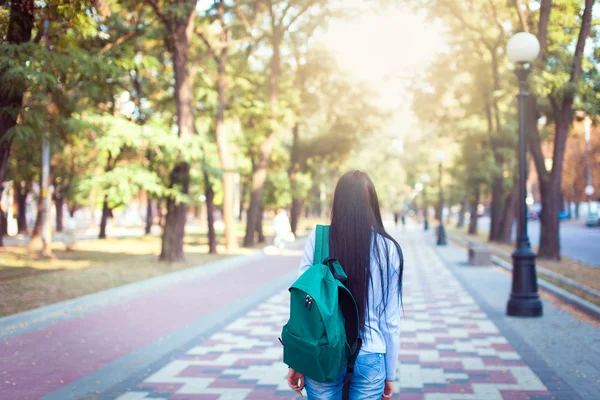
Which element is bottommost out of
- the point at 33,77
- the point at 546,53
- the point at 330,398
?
the point at 330,398

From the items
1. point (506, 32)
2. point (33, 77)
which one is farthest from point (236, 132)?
point (33, 77)

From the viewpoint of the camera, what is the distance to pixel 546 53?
18.1m

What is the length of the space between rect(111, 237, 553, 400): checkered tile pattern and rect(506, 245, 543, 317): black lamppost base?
0.57m

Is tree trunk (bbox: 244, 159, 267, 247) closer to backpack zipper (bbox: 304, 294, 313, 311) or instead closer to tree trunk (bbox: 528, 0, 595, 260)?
tree trunk (bbox: 528, 0, 595, 260)

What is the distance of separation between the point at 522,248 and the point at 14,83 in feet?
27.2

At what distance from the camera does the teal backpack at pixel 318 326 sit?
9.05 feet

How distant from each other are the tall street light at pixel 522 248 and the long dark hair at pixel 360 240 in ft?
26.2

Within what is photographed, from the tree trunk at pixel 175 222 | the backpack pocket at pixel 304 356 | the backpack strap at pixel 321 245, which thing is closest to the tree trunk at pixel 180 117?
the tree trunk at pixel 175 222

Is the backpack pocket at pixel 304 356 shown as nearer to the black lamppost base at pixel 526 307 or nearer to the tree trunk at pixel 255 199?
the black lamppost base at pixel 526 307

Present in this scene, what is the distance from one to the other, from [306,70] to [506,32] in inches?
532

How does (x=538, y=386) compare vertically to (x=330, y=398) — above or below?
below

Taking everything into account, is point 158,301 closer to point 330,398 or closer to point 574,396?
point 574,396

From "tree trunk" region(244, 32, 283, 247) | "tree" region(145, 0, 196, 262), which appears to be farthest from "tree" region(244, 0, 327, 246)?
"tree" region(145, 0, 196, 262)

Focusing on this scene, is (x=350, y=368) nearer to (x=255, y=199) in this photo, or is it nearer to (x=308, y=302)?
(x=308, y=302)
